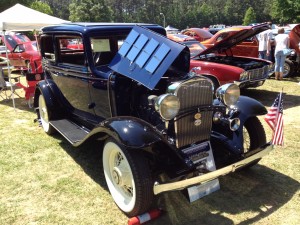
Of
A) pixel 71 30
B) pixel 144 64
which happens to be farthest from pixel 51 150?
A: pixel 144 64

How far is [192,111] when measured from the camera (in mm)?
2945

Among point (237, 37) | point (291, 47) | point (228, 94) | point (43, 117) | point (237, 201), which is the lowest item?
point (237, 201)

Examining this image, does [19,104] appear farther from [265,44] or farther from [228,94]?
[265,44]

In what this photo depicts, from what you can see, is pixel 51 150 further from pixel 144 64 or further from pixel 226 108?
pixel 226 108

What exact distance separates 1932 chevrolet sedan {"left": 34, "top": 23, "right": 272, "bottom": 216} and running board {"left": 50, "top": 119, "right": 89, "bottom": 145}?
1 centimetres

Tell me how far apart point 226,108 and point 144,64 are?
1.05 m

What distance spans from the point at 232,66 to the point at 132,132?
4.78 meters

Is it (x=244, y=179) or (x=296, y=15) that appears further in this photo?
(x=296, y=15)

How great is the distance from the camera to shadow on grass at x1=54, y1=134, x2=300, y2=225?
285cm

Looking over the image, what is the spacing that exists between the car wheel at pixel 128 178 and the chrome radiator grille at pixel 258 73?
15.5 feet

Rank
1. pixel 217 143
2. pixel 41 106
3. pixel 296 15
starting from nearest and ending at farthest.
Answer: pixel 217 143, pixel 41 106, pixel 296 15

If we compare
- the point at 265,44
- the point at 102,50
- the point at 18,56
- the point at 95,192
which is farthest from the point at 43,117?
the point at 265,44

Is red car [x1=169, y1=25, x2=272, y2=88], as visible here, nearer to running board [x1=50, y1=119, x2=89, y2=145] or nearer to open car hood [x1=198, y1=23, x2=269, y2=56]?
open car hood [x1=198, y1=23, x2=269, y2=56]

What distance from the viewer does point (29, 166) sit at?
4.04m
